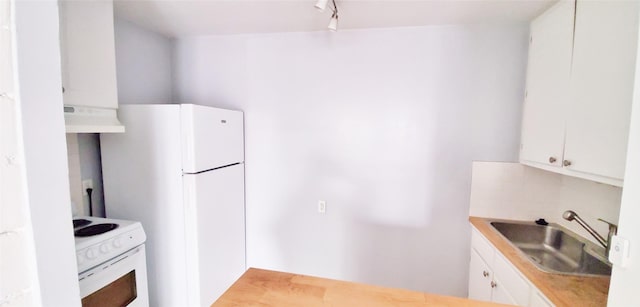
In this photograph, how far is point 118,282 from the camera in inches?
59.9

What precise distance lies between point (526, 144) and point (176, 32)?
9.20 ft

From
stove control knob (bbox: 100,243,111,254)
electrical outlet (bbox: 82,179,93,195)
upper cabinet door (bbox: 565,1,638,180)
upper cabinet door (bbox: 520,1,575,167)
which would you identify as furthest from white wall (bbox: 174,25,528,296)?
stove control knob (bbox: 100,243,111,254)

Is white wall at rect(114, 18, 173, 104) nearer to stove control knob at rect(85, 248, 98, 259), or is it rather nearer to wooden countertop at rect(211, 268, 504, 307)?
stove control knob at rect(85, 248, 98, 259)

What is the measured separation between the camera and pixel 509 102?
6.40ft

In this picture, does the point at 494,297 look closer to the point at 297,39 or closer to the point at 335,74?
the point at 335,74

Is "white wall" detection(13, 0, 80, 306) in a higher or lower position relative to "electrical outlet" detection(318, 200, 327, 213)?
higher

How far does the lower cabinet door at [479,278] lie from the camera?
65.9 inches

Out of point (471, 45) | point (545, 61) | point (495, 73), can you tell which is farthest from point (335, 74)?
point (545, 61)

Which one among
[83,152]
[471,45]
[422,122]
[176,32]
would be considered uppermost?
[176,32]

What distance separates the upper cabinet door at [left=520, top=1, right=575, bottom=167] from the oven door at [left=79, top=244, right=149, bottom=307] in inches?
96.5

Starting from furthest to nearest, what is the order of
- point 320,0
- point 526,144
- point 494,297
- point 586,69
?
point 526,144 → point 494,297 → point 320,0 → point 586,69

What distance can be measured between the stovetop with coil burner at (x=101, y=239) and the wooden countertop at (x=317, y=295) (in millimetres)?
857

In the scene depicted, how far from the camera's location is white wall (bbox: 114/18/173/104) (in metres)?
1.97

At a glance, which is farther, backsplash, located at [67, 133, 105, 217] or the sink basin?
backsplash, located at [67, 133, 105, 217]
